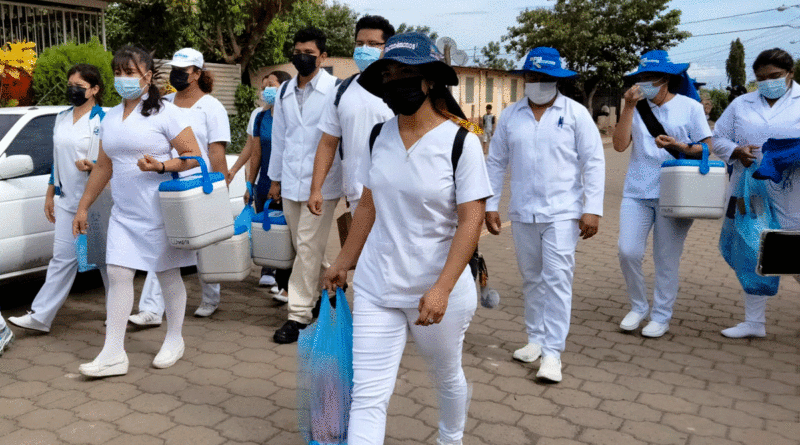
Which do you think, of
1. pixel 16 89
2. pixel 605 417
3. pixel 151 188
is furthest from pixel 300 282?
pixel 16 89

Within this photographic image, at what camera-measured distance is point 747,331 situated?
18.4 feet

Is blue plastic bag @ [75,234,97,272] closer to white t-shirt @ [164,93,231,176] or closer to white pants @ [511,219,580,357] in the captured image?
white t-shirt @ [164,93,231,176]

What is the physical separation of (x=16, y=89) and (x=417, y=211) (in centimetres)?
789

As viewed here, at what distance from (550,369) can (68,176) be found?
11.3 feet

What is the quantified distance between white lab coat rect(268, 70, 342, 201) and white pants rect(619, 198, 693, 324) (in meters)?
2.03

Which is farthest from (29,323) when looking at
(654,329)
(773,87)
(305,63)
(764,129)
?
(773,87)

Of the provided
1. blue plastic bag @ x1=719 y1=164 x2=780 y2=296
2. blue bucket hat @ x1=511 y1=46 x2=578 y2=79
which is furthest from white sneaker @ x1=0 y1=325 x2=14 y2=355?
blue plastic bag @ x1=719 y1=164 x2=780 y2=296

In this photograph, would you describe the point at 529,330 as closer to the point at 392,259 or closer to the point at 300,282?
the point at 300,282

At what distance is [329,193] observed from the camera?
5.44m

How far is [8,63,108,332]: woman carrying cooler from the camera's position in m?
5.40

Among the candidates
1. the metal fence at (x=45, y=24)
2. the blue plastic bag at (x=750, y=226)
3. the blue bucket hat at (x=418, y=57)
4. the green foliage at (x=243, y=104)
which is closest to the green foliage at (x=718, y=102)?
the green foliage at (x=243, y=104)

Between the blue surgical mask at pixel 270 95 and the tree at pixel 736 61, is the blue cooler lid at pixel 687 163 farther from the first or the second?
the tree at pixel 736 61

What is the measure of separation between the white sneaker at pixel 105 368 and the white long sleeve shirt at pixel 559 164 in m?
2.52

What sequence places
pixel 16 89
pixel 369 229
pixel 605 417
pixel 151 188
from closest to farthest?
pixel 369 229
pixel 605 417
pixel 151 188
pixel 16 89
